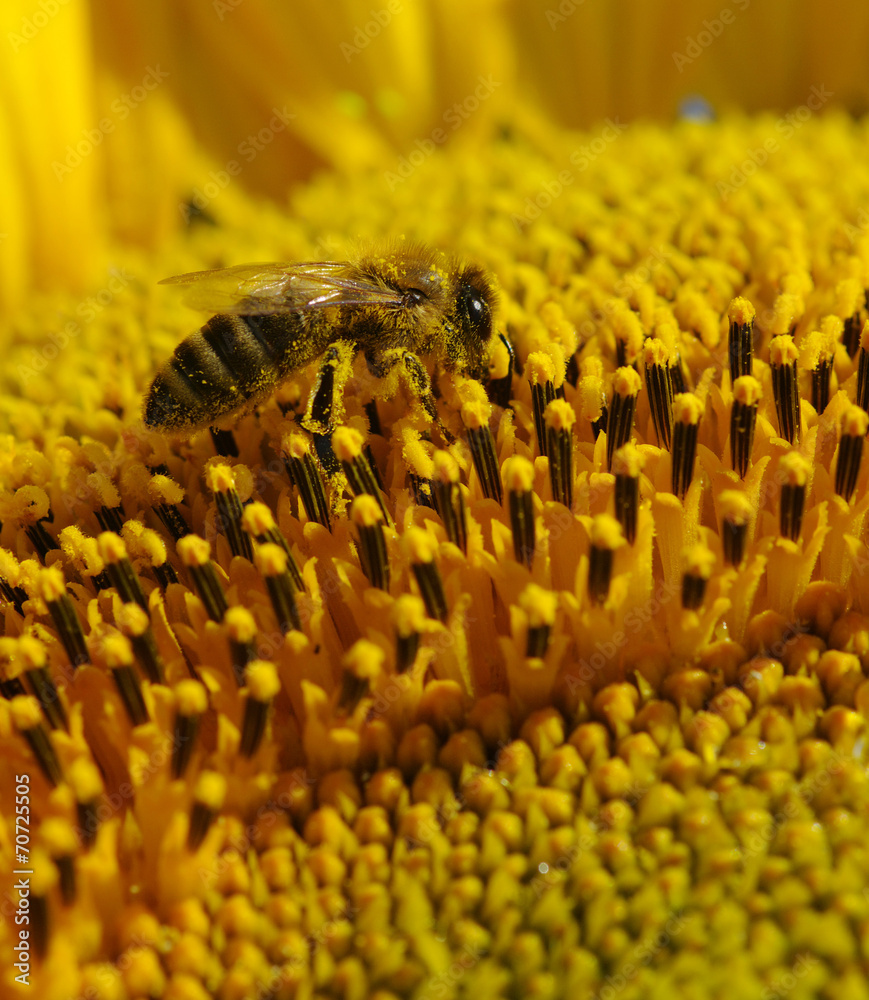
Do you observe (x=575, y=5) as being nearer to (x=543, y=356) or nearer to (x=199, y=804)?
(x=543, y=356)

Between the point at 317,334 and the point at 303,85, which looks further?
the point at 303,85

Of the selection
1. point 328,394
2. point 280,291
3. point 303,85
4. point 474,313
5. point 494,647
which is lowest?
point 494,647

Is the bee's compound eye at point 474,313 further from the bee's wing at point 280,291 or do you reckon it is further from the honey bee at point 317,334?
the bee's wing at point 280,291

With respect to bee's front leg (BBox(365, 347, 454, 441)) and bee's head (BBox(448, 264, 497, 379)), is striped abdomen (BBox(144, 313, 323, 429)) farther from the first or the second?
bee's head (BBox(448, 264, 497, 379))

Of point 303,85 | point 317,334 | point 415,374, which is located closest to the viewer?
point 415,374

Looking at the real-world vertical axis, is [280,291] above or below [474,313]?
above

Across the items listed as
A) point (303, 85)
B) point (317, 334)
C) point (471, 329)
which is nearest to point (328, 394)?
point (317, 334)

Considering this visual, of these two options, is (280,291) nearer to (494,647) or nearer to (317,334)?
(317,334)

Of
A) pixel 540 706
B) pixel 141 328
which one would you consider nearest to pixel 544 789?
pixel 540 706

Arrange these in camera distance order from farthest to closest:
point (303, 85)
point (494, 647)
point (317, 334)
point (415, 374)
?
point (303, 85), point (317, 334), point (415, 374), point (494, 647)
